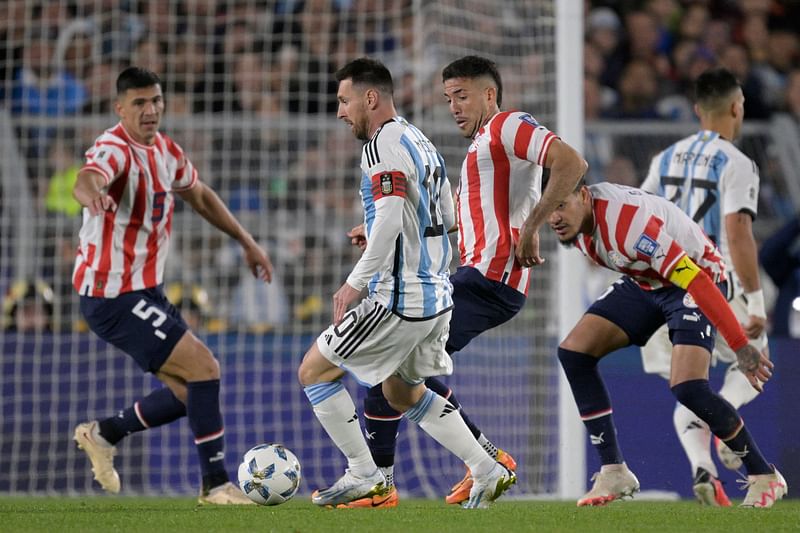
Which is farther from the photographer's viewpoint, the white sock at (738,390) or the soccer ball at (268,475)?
the white sock at (738,390)

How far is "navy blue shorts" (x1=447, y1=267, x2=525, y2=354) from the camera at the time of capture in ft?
19.9

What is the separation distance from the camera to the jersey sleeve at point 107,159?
6.38 metres

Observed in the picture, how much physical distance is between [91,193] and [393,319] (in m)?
1.62

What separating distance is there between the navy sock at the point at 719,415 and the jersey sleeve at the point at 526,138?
1276mm

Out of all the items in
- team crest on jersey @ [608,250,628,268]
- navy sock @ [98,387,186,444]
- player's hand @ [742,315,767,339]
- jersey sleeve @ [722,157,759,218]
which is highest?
jersey sleeve @ [722,157,759,218]

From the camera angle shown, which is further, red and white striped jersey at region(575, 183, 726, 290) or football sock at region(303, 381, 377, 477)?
red and white striped jersey at region(575, 183, 726, 290)

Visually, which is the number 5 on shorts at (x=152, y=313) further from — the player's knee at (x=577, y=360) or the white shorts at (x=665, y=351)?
the white shorts at (x=665, y=351)

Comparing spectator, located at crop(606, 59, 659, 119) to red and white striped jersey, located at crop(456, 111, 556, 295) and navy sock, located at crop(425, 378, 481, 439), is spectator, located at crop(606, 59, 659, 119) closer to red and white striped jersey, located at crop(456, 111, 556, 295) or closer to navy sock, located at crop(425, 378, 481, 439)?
red and white striped jersey, located at crop(456, 111, 556, 295)

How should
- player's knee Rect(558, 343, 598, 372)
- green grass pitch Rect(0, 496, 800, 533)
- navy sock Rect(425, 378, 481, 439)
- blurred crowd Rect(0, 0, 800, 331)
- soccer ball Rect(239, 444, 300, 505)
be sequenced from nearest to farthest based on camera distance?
1. green grass pitch Rect(0, 496, 800, 533)
2. soccer ball Rect(239, 444, 300, 505)
3. navy sock Rect(425, 378, 481, 439)
4. player's knee Rect(558, 343, 598, 372)
5. blurred crowd Rect(0, 0, 800, 331)

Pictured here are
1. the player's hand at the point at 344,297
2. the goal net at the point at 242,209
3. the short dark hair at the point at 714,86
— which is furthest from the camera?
the goal net at the point at 242,209

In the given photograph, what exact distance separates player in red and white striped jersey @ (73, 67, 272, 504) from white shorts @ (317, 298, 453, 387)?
1269 millimetres

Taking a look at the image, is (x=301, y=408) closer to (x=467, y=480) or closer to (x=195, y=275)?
(x=195, y=275)

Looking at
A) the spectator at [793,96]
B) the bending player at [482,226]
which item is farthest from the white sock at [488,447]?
the spectator at [793,96]

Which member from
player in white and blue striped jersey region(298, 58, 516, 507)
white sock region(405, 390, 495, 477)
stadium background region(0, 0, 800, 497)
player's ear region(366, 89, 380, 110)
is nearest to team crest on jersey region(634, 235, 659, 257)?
player in white and blue striped jersey region(298, 58, 516, 507)
